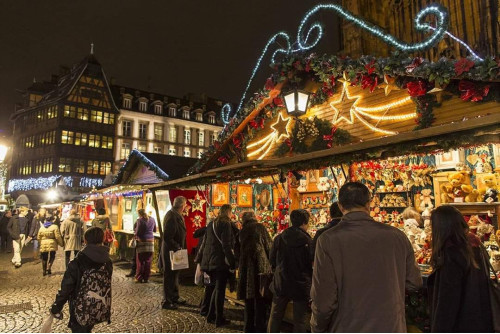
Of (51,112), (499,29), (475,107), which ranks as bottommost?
(475,107)

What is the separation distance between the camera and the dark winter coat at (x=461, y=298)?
2.79 metres

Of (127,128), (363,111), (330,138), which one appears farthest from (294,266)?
(127,128)

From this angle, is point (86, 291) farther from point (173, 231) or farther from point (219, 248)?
point (173, 231)

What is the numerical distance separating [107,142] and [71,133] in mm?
4114

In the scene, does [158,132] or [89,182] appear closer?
[89,182]

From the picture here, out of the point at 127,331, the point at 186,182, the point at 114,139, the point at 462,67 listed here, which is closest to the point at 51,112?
the point at 114,139

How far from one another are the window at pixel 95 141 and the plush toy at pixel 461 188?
41.3 m

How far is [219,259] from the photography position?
19.5 ft

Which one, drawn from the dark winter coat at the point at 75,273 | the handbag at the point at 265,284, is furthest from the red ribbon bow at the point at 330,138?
the dark winter coat at the point at 75,273

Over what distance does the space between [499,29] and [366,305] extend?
9954 millimetres

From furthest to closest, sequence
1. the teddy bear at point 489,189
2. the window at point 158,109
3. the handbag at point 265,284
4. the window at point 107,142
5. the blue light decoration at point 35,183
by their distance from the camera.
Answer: the window at point 158,109 < the window at point 107,142 < the blue light decoration at point 35,183 < the teddy bear at point 489,189 < the handbag at point 265,284

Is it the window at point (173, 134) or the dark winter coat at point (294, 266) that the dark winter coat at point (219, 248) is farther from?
the window at point (173, 134)

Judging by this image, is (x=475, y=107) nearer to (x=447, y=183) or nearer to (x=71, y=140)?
(x=447, y=183)

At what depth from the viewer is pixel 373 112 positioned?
6.52 meters
